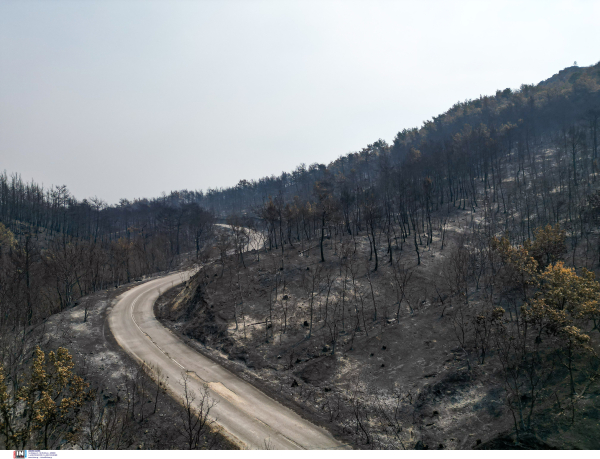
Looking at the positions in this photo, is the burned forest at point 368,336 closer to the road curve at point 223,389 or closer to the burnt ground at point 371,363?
the burnt ground at point 371,363

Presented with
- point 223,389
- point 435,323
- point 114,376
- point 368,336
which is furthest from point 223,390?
point 435,323

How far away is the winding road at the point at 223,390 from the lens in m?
21.7

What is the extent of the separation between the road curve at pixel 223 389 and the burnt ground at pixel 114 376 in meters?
1.30

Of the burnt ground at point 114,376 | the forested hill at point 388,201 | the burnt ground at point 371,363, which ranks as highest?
the forested hill at point 388,201

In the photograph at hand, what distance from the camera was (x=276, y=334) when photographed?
37.7m

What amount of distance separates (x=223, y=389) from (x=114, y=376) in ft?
33.1

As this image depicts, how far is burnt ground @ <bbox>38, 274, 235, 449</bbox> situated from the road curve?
1305mm

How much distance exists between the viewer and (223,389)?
91.8 ft

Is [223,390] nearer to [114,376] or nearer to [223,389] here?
[223,389]

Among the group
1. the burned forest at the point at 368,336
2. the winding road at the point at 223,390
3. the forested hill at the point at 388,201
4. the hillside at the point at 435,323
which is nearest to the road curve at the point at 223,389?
the winding road at the point at 223,390

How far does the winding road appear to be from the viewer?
21672 mm

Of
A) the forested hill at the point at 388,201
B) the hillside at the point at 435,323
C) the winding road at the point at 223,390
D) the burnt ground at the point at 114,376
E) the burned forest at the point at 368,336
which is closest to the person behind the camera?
the burned forest at the point at 368,336

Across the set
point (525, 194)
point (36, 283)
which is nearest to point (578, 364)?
point (525, 194)

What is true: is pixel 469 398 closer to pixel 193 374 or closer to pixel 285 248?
pixel 193 374
